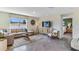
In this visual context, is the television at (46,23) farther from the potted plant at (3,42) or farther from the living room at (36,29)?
the potted plant at (3,42)

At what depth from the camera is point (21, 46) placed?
2014 millimetres

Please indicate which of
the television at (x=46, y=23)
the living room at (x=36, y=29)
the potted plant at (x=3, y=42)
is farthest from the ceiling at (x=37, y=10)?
the potted plant at (x=3, y=42)

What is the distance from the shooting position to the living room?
1.96 metres

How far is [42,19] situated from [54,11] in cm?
29

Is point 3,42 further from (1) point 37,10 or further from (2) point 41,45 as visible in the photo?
(1) point 37,10

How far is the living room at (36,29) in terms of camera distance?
77.0 inches

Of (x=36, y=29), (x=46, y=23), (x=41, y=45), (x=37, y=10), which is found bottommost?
(x=41, y=45)

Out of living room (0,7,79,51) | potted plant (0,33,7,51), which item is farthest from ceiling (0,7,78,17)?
potted plant (0,33,7,51)

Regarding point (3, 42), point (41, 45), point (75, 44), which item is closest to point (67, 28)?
point (75, 44)

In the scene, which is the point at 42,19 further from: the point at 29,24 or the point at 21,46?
the point at 21,46

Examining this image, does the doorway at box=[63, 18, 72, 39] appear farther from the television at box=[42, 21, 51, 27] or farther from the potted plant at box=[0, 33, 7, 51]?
the potted plant at box=[0, 33, 7, 51]

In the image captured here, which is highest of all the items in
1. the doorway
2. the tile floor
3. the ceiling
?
the ceiling

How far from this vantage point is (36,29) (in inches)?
83.6
